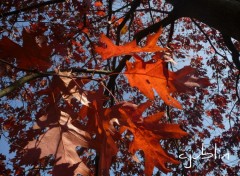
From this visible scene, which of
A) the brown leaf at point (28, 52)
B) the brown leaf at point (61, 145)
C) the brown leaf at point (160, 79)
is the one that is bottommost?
the brown leaf at point (61, 145)

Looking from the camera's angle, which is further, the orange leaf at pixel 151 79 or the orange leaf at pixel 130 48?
the orange leaf at pixel 151 79

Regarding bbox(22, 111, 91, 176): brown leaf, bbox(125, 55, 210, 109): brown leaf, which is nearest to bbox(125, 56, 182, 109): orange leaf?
bbox(125, 55, 210, 109): brown leaf

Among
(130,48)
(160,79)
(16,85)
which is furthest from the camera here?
(160,79)

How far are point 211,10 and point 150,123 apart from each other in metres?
1.01

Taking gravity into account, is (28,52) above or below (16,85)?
above

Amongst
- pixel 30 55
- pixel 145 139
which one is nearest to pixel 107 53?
pixel 30 55

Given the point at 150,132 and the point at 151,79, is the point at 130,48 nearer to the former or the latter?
the point at 151,79

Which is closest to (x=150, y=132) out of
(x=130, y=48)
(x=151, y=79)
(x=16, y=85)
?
(x=151, y=79)

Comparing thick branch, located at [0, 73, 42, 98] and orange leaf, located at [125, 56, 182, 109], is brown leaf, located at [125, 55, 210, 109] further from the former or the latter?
thick branch, located at [0, 73, 42, 98]

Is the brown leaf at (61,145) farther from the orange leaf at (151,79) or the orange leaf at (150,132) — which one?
the orange leaf at (151,79)

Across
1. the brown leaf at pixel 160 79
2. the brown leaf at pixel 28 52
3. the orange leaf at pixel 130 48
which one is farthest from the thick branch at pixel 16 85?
the brown leaf at pixel 160 79

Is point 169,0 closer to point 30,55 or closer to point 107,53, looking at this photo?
point 107,53

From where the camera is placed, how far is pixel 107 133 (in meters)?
1.46

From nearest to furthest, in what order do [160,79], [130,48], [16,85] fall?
[16,85], [130,48], [160,79]
